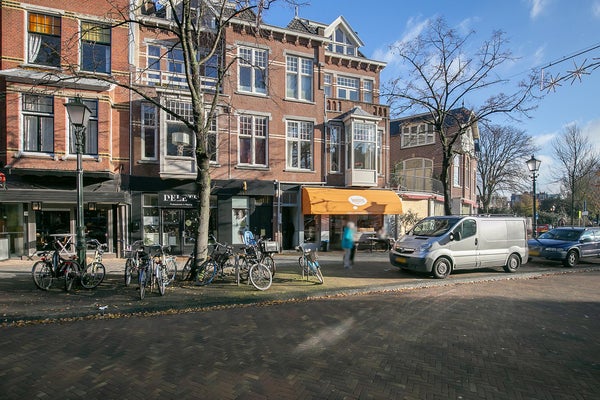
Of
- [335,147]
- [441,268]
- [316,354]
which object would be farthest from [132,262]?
[335,147]

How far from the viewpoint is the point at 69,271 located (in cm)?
808

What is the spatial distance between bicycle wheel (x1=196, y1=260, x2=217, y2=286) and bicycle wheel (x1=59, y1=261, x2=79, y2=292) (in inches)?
112

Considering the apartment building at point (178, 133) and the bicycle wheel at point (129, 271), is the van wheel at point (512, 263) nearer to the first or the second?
the apartment building at point (178, 133)

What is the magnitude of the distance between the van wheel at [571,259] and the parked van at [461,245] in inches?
116

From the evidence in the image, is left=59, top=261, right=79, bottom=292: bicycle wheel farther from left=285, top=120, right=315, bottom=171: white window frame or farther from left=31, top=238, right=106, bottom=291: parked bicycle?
left=285, top=120, right=315, bottom=171: white window frame

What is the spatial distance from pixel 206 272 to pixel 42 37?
12.3m

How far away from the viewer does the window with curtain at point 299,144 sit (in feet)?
58.8

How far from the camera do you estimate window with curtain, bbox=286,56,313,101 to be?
18.0 m

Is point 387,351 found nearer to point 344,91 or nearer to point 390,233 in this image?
point 390,233

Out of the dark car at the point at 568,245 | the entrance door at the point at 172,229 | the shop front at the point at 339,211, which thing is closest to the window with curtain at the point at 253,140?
the shop front at the point at 339,211

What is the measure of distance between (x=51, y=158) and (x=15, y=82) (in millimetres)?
2985

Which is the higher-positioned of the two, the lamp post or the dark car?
the lamp post

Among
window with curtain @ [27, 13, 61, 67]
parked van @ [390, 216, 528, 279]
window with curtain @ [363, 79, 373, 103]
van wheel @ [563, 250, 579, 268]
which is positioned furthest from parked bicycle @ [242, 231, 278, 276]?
window with curtain @ [363, 79, 373, 103]

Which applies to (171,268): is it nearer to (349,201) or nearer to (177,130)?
(177,130)
